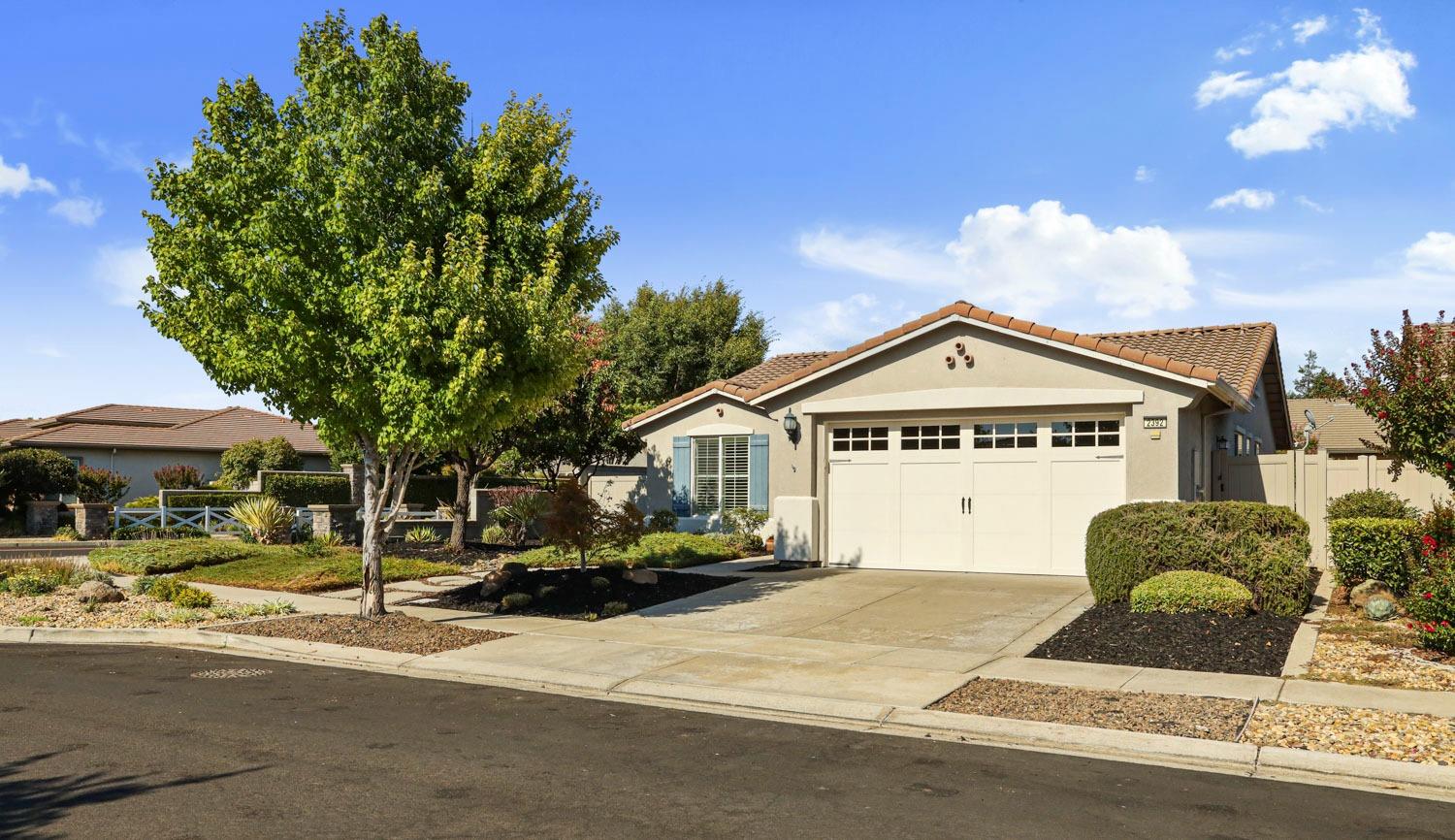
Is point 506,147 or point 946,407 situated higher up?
point 506,147

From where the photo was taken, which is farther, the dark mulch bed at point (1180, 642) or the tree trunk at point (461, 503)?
the tree trunk at point (461, 503)

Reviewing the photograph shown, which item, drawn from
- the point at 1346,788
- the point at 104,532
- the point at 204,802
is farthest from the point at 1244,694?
the point at 104,532

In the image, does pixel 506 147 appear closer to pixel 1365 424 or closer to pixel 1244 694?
pixel 1244 694

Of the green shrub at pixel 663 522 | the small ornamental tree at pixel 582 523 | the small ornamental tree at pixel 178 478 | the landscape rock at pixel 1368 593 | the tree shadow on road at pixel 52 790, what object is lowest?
the tree shadow on road at pixel 52 790

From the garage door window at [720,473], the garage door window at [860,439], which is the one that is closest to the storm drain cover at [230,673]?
the garage door window at [860,439]

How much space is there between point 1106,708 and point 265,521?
19470 millimetres

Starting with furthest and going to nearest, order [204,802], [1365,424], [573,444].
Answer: [1365,424] < [573,444] < [204,802]

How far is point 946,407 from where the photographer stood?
1727 centimetres

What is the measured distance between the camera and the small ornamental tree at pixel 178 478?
121 ft

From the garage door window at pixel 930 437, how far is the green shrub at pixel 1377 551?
561cm

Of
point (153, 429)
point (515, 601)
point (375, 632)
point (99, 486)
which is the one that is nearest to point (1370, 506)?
point (515, 601)

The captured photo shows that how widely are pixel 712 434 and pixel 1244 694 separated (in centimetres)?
1638

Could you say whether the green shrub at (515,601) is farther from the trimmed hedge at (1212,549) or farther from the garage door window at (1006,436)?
the garage door window at (1006,436)

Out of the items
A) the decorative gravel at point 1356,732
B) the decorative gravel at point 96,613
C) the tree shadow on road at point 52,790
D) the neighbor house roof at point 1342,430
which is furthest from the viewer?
the neighbor house roof at point 1342,430
